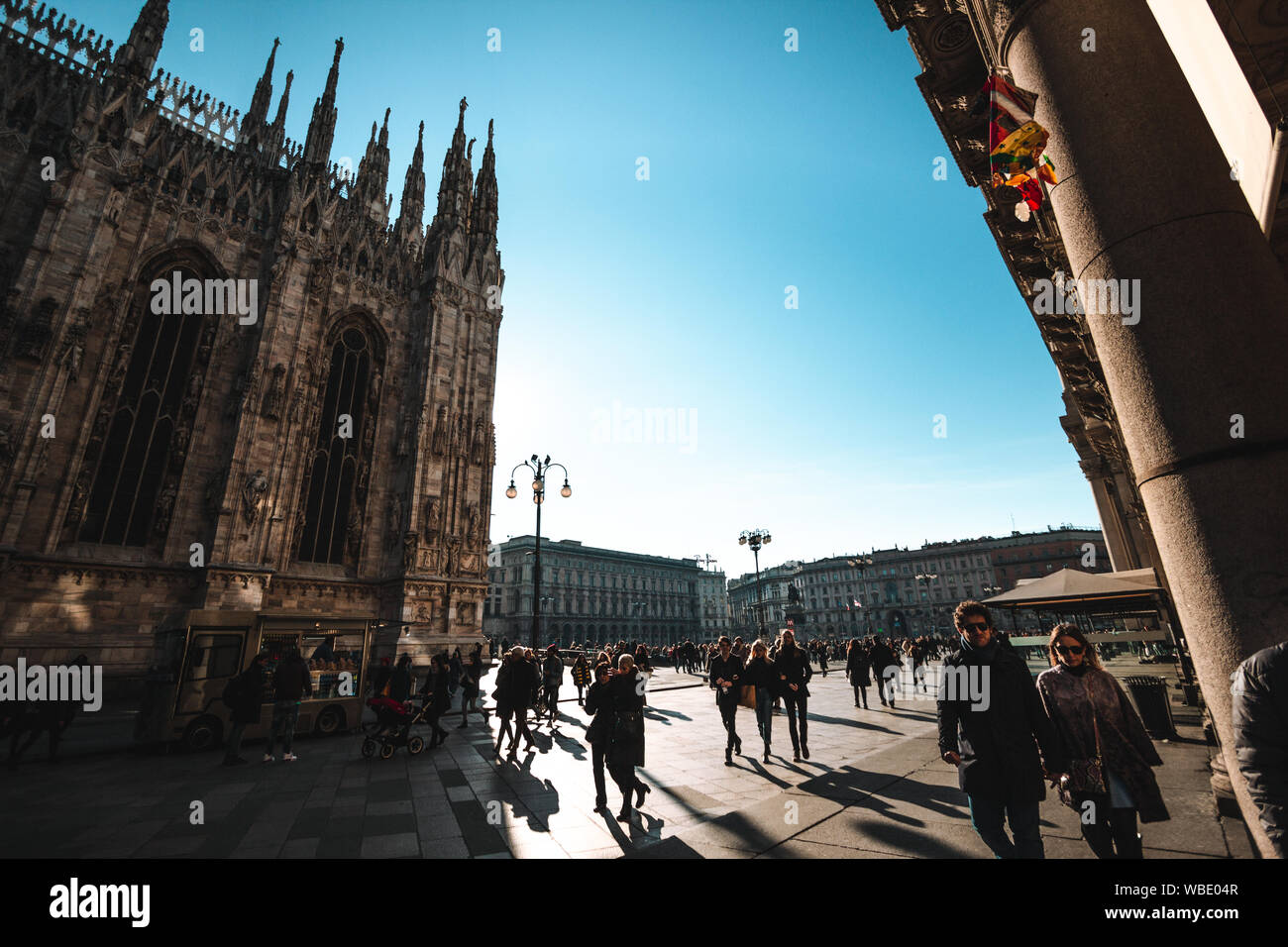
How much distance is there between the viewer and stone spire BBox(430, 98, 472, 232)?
86.8 feet

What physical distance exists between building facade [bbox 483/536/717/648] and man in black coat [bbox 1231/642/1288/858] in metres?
64.2

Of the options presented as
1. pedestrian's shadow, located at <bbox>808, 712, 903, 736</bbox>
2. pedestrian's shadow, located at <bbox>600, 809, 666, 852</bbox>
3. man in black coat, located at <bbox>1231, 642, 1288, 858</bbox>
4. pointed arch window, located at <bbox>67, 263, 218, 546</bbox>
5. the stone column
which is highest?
pointed arch window, located at <bbox>67, 263, 218, 546</bbox>

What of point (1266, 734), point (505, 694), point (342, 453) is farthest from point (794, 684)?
point (342, 453)

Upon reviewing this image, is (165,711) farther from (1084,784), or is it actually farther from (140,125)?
(140,125)

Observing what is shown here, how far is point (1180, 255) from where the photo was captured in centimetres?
294

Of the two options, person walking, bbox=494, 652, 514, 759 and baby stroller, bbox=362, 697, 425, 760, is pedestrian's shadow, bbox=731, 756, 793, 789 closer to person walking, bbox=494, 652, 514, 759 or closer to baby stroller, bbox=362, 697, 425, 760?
person walking, bbox=494, 652, 514, 759

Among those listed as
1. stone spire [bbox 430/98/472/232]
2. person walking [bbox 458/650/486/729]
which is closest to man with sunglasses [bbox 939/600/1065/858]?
person walking [bbox 458/650/486/729]

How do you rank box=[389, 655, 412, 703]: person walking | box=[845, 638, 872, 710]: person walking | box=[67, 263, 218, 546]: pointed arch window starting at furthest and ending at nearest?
box=[67, 263, 218, 546]: pointed arch window < box=[845, 638, 872, 710]: person walking < box=[389, 655, 412, 703]: person walking

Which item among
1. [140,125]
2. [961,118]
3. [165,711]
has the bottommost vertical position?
[165,711]

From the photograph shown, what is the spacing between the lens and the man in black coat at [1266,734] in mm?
2098

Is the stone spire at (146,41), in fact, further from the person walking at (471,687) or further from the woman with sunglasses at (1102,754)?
the woman with sunglasses at (1102,754)

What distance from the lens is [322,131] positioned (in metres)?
23.4

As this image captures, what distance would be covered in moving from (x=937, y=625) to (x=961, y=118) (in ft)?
302

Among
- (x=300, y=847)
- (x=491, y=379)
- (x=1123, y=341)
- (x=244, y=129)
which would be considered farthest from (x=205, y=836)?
(x=244, y=129)
